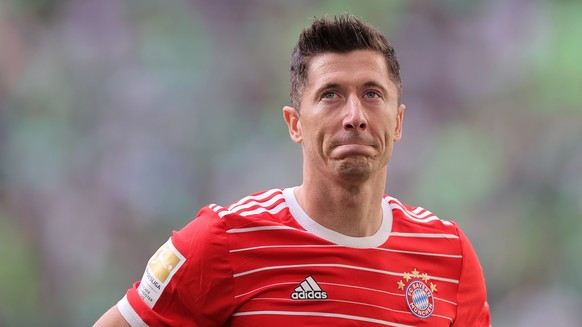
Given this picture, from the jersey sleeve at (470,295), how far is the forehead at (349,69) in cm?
59

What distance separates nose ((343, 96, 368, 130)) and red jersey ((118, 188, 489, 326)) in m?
0.32

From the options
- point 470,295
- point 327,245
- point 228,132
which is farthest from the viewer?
point 228,132

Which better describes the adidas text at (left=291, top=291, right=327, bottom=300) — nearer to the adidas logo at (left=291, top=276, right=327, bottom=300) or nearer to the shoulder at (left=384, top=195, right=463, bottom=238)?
the adidas logo at (left=291, top=276, right=327, bottom=300)

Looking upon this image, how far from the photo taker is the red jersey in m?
2.22

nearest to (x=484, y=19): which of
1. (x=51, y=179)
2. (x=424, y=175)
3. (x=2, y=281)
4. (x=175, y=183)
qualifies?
(x=424, y=175)

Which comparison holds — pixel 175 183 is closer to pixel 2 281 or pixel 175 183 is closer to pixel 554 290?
pixel 2 281

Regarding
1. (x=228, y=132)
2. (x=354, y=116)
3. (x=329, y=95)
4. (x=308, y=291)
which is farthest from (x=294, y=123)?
(x=228, y=132)

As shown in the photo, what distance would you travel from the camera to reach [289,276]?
2.29 m

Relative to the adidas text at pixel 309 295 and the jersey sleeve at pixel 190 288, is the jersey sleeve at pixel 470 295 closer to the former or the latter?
the adidas text at pixel 309 295

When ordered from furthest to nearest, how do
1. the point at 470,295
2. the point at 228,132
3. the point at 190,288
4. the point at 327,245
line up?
1. the point at 228,132
2. the point at 470,295
3. the point at 327,245
4. the point at 190,288

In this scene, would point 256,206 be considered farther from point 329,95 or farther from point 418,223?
point 418,223

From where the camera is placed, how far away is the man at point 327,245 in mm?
2234

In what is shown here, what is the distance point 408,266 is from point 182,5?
399 centimetres

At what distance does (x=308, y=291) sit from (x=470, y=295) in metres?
0.55
